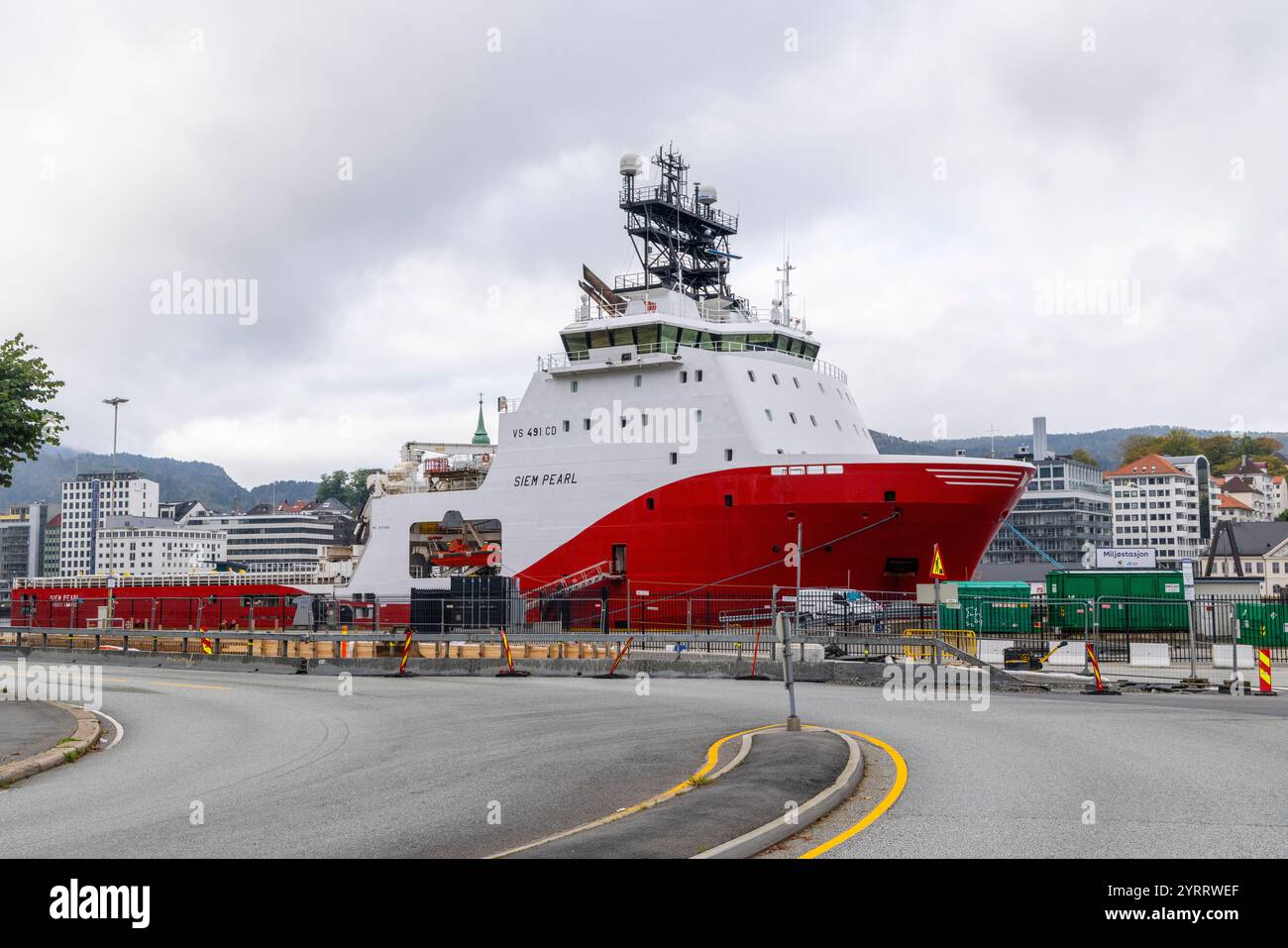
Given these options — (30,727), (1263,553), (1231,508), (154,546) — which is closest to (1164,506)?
(1231,508)

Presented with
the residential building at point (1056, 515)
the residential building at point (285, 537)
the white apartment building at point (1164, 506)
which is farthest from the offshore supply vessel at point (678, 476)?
the residential building at point (285, 537)

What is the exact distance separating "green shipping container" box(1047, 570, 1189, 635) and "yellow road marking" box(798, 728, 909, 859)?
2092cm

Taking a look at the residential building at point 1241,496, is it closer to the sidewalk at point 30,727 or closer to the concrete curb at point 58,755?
the sidewalk at point 30,727

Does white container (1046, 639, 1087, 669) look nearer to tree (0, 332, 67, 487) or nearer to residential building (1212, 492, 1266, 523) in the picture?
tree (0, 332, 67, 487)

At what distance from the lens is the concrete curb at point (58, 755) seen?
11.4 meters

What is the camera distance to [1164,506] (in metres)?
152

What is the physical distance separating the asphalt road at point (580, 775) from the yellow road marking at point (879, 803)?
0.09 meters

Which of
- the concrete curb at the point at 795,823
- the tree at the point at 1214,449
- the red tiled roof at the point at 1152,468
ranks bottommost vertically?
the concrete curb at the point at 795,823

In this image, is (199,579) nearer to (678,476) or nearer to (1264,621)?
(678,476)

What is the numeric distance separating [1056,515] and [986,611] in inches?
4811

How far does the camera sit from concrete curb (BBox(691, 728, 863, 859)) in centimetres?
702

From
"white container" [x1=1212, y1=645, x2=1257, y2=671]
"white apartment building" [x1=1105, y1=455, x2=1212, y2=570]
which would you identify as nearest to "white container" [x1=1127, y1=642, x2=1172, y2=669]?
"white container" [x1=1212, y1=645, x2=1257, y2=671]

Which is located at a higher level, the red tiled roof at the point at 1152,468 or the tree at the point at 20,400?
the red tiled roof at the point at 1152,468
